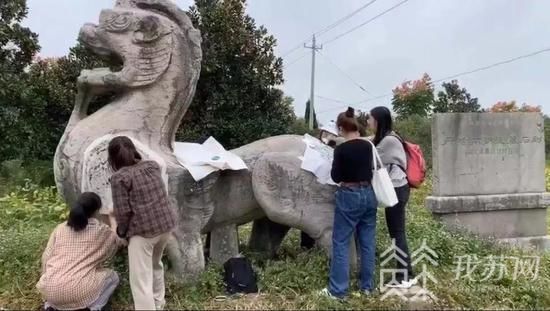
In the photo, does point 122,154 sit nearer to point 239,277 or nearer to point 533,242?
point 239,277

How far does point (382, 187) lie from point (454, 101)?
13.4 m

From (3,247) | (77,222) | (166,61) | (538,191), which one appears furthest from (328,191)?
(538,191)

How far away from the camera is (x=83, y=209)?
152 inches

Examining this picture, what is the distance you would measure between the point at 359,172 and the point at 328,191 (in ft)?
1.90

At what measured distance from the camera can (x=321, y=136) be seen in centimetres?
506

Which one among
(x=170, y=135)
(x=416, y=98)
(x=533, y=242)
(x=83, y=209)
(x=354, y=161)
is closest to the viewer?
(x=83, y=209)

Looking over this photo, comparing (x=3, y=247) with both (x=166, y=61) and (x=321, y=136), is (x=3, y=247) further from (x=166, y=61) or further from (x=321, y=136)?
(x=321, y=136)

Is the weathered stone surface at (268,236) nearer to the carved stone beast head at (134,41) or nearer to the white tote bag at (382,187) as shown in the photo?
the white tote bag at (382,187)

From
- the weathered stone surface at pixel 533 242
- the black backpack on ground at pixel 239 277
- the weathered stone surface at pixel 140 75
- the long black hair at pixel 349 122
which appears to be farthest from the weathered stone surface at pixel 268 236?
the weathered stone surface at pixel 533 242

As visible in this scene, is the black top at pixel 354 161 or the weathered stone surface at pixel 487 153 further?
the weathered stone surface at pixel 487 153

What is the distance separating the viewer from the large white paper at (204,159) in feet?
14.3

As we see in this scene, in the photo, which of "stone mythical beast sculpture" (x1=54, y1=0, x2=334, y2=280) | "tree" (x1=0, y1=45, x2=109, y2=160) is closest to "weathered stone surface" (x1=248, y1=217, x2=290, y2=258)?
"stone mythical beast sculpture" (x1=54, y1=0, x2=334, y2=280)

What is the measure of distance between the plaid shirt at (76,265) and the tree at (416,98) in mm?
13432

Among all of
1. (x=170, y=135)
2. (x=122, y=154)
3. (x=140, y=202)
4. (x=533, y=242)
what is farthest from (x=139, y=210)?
(x=533, y=242)
